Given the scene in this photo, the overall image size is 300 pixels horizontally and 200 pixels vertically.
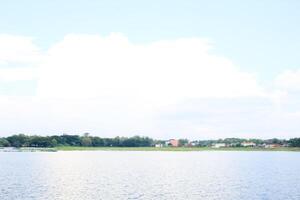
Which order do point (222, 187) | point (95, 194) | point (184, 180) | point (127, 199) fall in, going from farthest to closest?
point (184, 180), point (222, 187), point (95, 194), point (127, 199)

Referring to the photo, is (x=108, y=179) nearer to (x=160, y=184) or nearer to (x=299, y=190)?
(x=160, y=184)

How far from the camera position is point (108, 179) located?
100312 mm

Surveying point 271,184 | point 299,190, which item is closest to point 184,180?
point 271,184

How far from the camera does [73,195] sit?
73.2m

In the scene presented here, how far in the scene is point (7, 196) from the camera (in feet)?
232

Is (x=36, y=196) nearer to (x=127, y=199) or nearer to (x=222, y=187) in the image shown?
(x=127, y=199)

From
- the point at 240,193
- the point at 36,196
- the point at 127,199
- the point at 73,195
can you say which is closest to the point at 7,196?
the point at 36,196

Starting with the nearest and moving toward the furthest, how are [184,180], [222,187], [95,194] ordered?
[95,194] < [222,187] < [184,180]

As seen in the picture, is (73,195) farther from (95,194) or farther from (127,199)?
(127,199)

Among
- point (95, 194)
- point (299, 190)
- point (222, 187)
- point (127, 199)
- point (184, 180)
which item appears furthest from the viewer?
point (184, 180)

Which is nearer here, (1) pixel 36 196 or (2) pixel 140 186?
(1) pixel 36 196

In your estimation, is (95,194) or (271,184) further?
(271,184)

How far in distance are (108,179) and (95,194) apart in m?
25.6

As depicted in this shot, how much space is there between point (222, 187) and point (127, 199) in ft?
79.1
